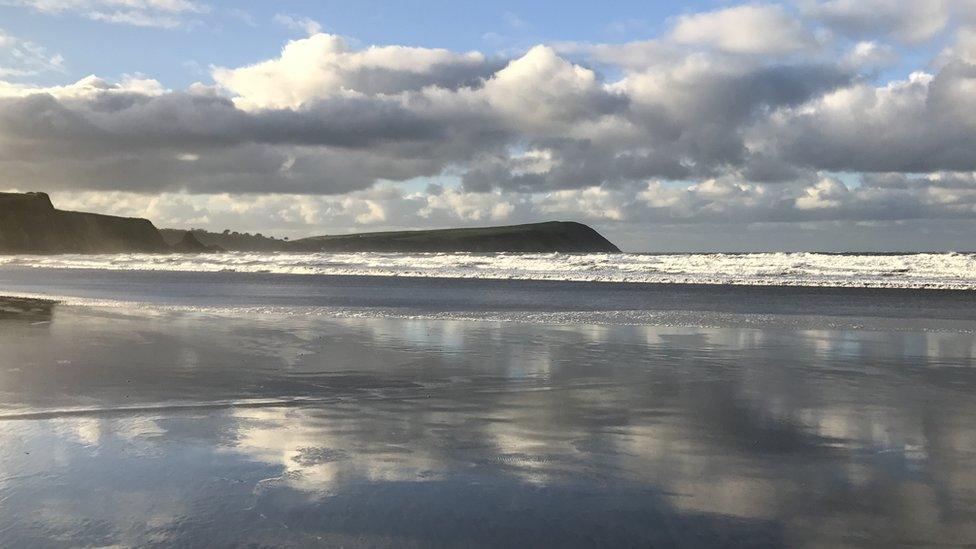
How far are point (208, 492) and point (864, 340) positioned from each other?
52.3 ft

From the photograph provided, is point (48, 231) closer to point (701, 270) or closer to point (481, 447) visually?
point (701, 270)

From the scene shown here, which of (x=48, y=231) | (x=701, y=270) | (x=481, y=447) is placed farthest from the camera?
(x=48, y=231)

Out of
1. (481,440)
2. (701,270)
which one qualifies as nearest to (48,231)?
(701,270)

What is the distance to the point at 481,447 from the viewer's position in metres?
7.37

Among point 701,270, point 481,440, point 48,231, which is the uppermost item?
point 48,231

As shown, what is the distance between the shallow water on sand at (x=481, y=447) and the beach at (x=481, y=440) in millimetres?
32

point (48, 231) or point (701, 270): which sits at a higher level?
point (48, 231)

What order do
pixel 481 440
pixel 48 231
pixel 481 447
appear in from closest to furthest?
pixel 481 447
pixel 481 440
pixel 48 231

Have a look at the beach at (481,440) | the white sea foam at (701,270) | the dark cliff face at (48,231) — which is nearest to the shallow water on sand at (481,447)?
the beach at (481,440)

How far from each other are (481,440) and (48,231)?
669 ft

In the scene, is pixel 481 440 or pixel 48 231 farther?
pixel 48 231

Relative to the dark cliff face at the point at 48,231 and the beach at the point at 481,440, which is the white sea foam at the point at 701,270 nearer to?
the beach at the point at 481,440

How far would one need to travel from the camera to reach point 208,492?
5.90 metres

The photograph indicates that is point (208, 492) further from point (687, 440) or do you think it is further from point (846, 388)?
point (846, 388)
